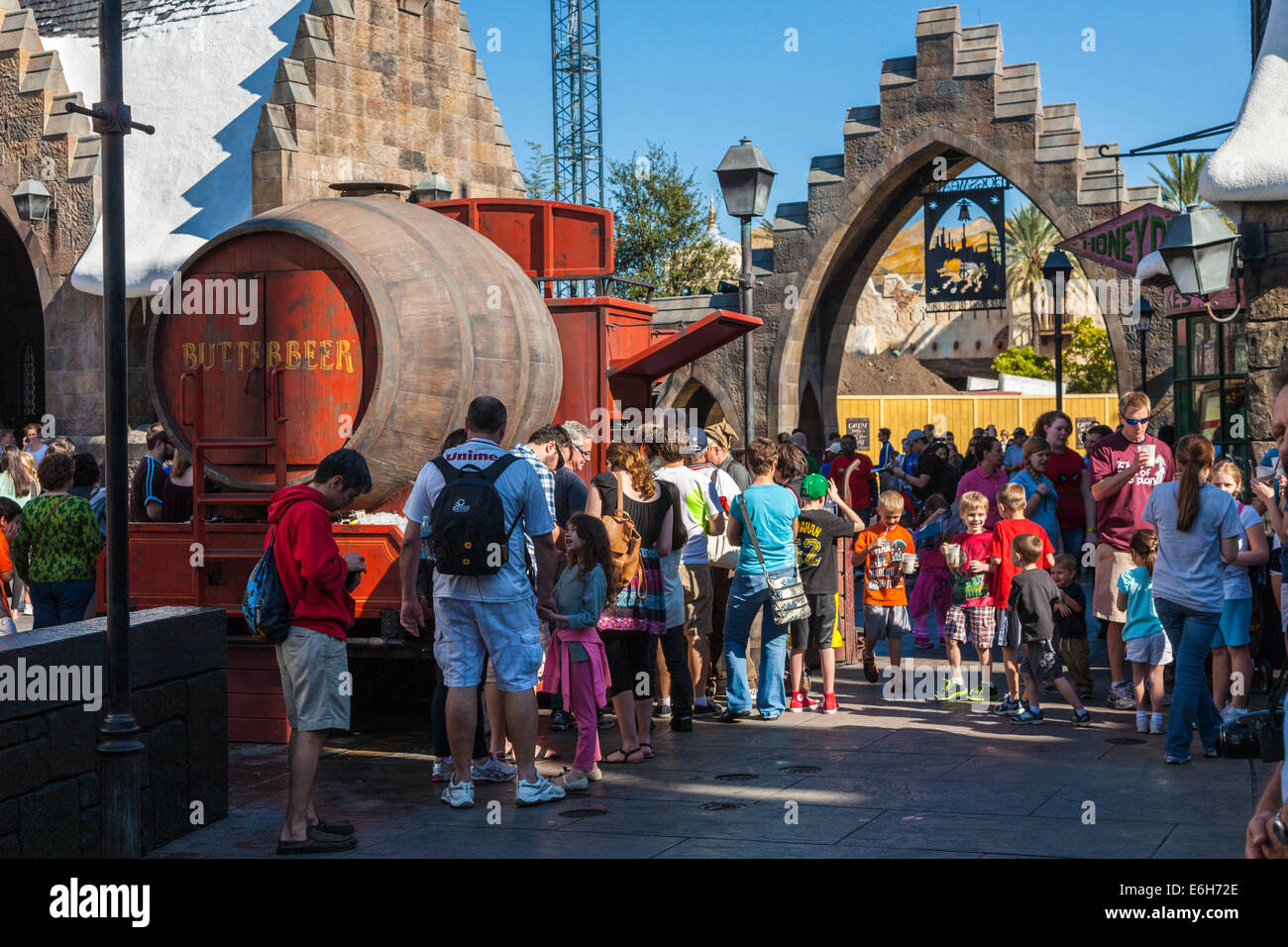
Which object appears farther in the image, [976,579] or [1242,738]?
[976,579]

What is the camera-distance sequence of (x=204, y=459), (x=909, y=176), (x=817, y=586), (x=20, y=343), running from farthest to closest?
(x=909, y=176)
(x=20, y=343)
(x=817, y=586)
(x=204, y=459)

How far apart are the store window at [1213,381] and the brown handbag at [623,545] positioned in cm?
488

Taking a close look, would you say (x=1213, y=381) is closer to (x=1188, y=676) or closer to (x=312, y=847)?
A: (x=1188, y=676)

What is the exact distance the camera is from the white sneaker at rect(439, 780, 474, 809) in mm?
7086

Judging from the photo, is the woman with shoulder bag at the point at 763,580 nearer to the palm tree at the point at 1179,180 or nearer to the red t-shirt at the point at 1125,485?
the red t-shirt at the point at 1125,485

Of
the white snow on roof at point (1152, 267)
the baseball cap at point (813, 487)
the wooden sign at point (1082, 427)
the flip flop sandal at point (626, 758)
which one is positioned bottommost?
the flip flop sandal at point (626, 758)

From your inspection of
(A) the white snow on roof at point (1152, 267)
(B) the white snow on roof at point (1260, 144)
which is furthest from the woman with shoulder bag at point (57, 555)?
(A) the white snow on roof at point (1152, 267)

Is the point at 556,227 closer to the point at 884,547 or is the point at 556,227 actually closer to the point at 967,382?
the point at 884,547

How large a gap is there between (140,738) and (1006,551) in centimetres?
575

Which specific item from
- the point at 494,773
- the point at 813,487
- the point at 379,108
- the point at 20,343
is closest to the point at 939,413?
the point at 379,108

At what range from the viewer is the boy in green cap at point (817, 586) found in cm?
989

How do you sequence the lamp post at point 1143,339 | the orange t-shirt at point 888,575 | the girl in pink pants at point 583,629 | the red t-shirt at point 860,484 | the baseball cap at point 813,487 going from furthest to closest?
the lamp post at point 1143,339 < the red t-shirt at point 860,484 < the orange t-shirt at point 888,575 < the baseball cap at point 813,487 < the girl in pink pants at point 583,629

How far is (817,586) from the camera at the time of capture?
10117mm
